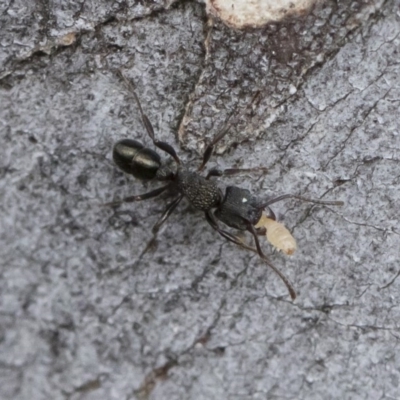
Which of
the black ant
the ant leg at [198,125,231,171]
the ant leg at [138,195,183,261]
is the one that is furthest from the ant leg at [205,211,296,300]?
the ant leg at [198,125,231,171]

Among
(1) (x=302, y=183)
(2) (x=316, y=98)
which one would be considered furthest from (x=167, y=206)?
(2) (x=316, y=98)

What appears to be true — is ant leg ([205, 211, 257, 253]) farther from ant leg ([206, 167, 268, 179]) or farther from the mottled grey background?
ant leg ([206, 167, 268, 179])

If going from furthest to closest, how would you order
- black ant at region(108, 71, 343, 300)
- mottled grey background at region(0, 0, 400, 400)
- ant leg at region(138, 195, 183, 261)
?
1. black ant at region(108, 71, 343, 300)
2. ant leg at region(138, 195, 183, 261)
3. mottled grey background at region(0, 0, 400, 400)

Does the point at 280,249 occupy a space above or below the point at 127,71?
below

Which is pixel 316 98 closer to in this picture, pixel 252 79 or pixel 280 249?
pixel 252 79

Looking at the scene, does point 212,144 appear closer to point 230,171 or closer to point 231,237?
point 230,171

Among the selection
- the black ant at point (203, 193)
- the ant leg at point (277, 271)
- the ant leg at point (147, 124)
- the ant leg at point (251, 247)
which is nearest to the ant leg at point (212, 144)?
the black ant at point (203, 193)
